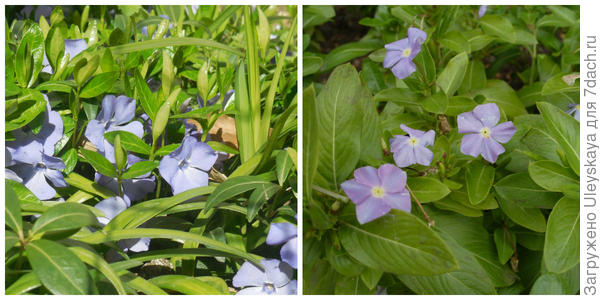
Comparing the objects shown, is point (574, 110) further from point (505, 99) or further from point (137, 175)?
point (137, 175)

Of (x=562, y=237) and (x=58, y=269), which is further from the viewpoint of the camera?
(x=562, y=237)

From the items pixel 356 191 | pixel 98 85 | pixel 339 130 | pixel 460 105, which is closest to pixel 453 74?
pixel 460 105

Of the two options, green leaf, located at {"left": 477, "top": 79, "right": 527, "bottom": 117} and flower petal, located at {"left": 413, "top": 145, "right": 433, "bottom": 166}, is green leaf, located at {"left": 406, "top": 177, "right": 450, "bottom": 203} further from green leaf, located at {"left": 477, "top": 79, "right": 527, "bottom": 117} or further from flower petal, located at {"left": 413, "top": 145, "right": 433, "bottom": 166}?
green leaf, located at {"left": 477, "top": 79, "right": 527, "bottom": 117}

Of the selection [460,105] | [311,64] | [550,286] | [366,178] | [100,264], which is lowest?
[550,286]

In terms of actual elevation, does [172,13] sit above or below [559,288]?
above

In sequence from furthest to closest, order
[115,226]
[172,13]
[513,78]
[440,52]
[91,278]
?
[513,78] → [440,52] → [172,13] → [115,226] → [91,278]
